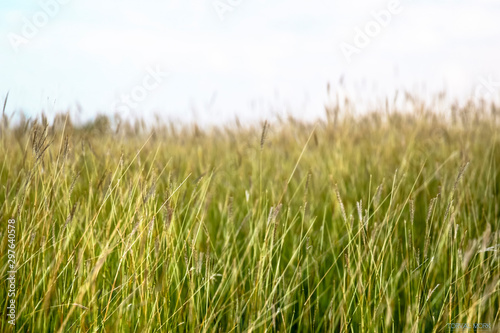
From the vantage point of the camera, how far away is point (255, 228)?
161cm

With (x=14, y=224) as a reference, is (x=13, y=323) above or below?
below

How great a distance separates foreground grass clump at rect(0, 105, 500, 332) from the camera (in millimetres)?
1391

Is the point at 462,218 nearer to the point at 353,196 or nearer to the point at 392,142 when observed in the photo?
the point at 353,196

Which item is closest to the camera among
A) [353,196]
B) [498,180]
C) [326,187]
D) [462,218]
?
[462,218]

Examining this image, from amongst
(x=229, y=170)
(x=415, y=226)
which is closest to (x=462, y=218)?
(x=415, y=226)

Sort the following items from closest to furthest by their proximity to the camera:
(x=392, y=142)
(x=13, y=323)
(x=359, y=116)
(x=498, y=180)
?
(x=13, y=323), (x=498, y=180), (x=392, y=142), (x=359, y=116)

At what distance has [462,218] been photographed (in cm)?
229

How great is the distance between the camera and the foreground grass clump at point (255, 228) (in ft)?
4.56

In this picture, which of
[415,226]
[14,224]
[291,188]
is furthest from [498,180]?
[14,224]

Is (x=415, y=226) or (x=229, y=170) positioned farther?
(x=229, y=170)

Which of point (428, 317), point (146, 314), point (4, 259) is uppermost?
point (4, 259)

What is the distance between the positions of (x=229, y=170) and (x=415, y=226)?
1.35 m

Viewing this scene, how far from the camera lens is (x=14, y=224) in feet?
5.21

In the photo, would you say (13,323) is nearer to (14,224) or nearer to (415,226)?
(14,224)
